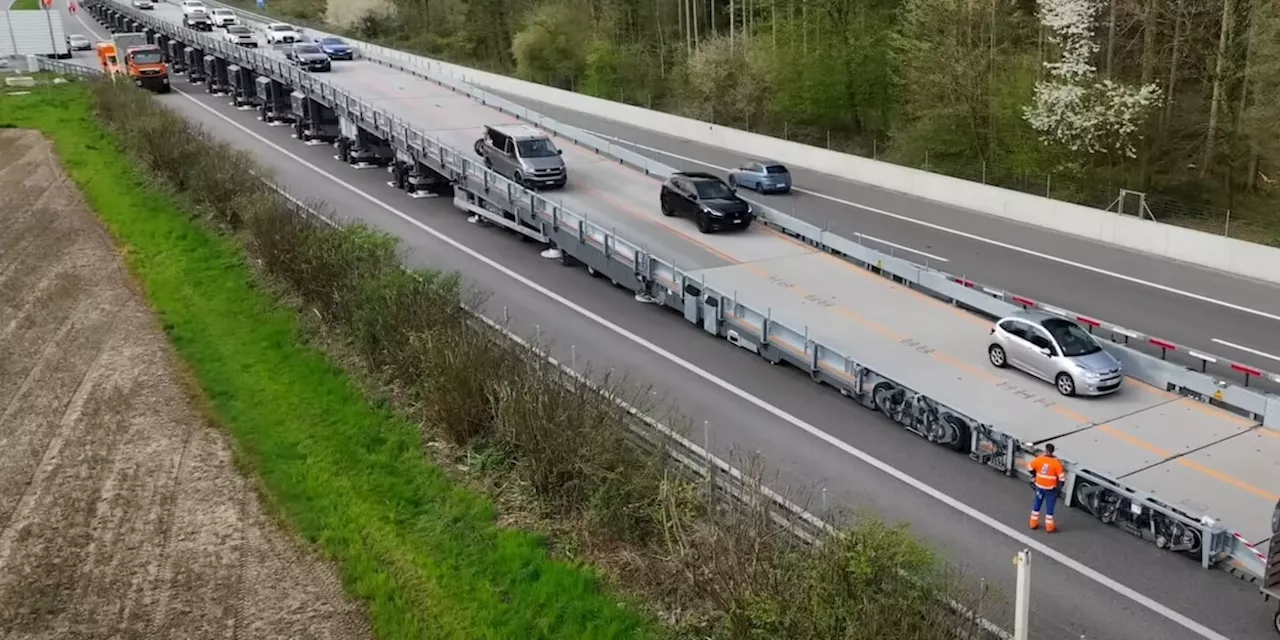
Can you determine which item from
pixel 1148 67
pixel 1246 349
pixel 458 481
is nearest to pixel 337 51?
pixel 1148 67

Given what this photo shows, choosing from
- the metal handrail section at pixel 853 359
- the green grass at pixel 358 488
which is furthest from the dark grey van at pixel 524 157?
the green grass at pixel 358 488

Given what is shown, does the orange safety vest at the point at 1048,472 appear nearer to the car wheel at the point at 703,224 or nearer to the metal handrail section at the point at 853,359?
the metal handrail section at the point at 853,359

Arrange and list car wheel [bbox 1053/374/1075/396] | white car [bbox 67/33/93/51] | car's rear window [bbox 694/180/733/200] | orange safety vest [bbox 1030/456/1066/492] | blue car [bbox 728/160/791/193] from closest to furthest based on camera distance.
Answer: orange safety vest [bbox 1030/456/1066/492] → car wheel [bbox 1053/374/1075/396] → car's rear window [bbox 694/180/733/200] → blue car [bbox 728/160/791/193] → white car [bbox 67/33/93/51]

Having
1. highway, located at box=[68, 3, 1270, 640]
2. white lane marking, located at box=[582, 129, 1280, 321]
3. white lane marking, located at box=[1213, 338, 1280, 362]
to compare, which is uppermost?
highway, located at box=[68, 3, 1270, 640]

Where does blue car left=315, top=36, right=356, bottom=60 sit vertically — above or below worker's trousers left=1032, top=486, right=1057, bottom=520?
above

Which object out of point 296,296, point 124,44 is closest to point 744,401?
point 296,296

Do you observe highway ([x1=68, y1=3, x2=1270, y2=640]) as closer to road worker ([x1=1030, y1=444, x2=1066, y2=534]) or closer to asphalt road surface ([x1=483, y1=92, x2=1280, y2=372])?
road worker ([x1=1030, y1=444, x2=1066, y2=534])

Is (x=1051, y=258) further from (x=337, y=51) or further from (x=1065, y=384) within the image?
(x=337, y=51)

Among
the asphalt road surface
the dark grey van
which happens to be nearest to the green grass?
the dark grey van
